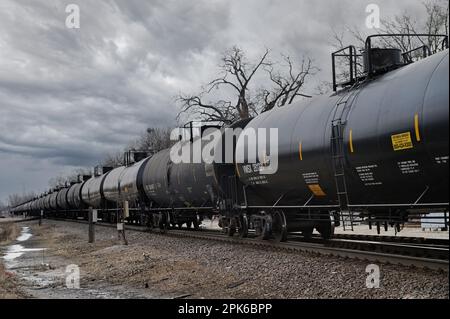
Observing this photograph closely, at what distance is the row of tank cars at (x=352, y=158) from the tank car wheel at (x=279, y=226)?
28 mm

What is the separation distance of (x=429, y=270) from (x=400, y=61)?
15.6 feet

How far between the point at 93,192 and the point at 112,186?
7031mm

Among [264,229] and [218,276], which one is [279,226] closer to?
[264,229]

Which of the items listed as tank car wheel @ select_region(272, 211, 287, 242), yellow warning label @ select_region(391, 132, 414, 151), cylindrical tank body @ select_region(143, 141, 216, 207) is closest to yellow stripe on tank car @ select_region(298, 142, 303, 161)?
tank car wheel @ select_region(272, 211, 287, 242)

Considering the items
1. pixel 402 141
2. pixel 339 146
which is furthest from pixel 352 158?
pixel 402 141

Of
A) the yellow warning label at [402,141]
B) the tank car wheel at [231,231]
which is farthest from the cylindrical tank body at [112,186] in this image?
the yellow warning label at [402,141]

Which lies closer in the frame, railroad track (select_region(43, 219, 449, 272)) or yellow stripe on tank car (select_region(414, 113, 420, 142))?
yellow stripe on tank car (select_region(414, 113, 420, 142))

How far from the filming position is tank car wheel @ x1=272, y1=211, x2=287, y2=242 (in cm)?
1347

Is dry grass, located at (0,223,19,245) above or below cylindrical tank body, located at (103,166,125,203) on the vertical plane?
below

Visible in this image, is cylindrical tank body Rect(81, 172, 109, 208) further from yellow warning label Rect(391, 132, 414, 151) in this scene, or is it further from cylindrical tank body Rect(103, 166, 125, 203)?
yellow warning label Rect(391, 132, 414, 151)

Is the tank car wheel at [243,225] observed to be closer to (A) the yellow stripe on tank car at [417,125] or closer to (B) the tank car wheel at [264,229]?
(B) the tank car wheel at [264,229]

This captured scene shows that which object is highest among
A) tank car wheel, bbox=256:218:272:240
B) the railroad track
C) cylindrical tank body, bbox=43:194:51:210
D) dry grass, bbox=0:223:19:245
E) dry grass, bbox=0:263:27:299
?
cylindrical tank body, bbox=43:194:51:210

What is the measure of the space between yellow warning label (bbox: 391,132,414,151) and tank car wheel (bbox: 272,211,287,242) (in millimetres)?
5313
